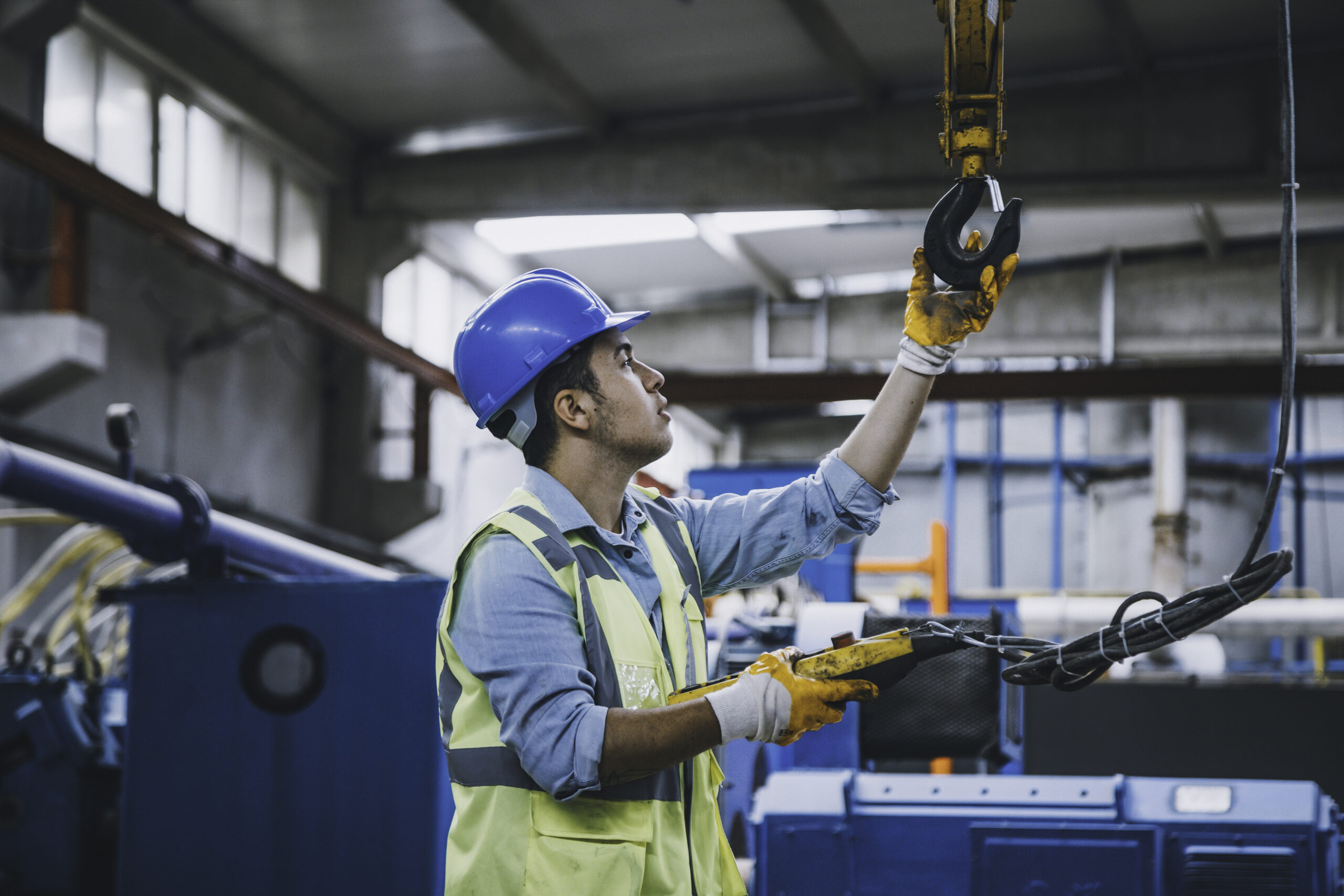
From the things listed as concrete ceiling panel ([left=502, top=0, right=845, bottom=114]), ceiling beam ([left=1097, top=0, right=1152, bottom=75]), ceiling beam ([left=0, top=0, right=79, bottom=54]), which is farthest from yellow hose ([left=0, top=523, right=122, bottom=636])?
ceiling beam ([left=1097, top=0, right=1152, bottom=75])

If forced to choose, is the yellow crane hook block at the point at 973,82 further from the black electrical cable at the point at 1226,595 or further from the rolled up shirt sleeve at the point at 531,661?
the rolled up shirt sleeve at the point at 531,661

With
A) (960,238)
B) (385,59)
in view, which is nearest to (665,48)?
(385,59)

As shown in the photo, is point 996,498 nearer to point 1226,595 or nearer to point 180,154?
point 180,154

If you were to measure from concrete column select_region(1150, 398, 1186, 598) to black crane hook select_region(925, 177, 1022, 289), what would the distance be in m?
12.5

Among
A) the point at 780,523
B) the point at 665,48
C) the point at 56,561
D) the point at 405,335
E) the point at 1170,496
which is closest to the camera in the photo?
the point at 780,523

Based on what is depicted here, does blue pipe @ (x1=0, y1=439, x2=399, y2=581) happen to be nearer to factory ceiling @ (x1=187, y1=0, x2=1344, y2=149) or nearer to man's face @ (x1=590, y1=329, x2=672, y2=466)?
man's face @ (x1=590, y1=329, x2=672, y2=466)

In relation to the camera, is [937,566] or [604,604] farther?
[937,566]

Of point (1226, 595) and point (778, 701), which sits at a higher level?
point (1226, 595)

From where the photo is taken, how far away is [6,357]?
6.99 meters

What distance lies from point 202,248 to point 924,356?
7221mm

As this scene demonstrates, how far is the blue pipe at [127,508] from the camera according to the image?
3.45 metres

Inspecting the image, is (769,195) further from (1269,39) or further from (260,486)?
(260,486)

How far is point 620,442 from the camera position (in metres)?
1.97

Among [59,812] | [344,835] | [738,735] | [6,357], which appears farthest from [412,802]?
[6,357]
